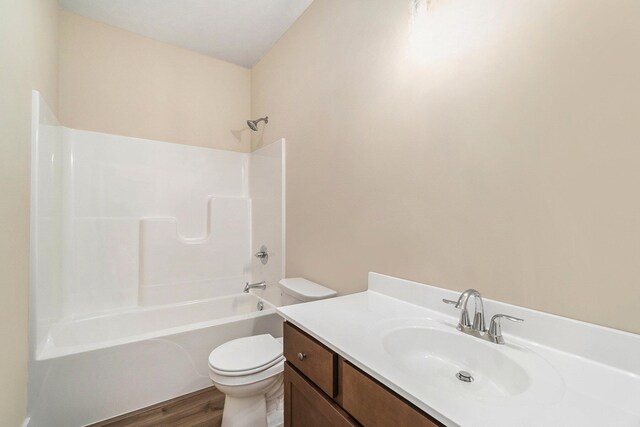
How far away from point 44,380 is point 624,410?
232 cm

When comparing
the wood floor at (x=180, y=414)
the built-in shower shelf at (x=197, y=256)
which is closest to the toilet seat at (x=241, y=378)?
the wood floor at (x=180, y=414)

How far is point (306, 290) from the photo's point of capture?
5.38 ft

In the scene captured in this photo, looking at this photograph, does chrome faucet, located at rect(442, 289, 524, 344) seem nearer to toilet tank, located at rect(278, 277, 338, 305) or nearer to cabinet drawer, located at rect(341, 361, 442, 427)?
cabinet drawer, located at rect(341, 361, 442, 427)

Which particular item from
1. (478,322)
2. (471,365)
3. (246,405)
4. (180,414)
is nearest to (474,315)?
(478,322)

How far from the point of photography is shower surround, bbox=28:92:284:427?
5.00 feet

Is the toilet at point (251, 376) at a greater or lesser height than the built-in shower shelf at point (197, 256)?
lesser

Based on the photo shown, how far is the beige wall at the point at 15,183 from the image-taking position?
1112 millimetres

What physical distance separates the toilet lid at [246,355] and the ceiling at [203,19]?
2236 mm

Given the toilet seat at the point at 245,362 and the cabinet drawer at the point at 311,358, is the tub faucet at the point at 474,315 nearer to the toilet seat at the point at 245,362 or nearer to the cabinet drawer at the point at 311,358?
the cabinet drawer at the point at 311,358

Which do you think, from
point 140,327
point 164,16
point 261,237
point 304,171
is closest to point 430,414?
point 304,171

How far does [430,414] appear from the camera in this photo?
0.56 meters

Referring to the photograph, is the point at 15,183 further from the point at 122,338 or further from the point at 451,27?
the point at 451,27

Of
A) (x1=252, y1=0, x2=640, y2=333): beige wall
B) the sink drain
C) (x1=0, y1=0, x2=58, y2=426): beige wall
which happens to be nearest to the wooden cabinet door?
the sink drain

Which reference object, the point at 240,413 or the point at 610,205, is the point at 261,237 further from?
the point at 610,205
